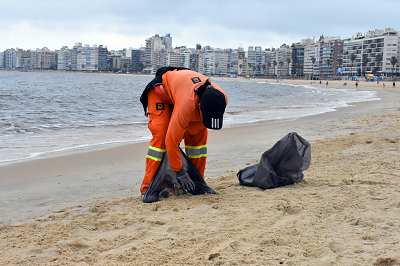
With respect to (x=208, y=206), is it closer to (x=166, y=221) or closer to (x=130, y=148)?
(x=166, y=221)

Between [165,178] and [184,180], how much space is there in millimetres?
253

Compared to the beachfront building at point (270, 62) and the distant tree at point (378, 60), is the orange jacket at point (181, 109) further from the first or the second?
the beachfront building at point (270, 62)

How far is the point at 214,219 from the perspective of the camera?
2863 millimetres

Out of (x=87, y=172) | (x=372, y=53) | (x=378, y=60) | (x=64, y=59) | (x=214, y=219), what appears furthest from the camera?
(x=64, y=59)

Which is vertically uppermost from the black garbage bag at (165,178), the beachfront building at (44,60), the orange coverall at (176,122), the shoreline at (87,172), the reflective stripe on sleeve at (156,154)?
the beachfront building at (44,60)

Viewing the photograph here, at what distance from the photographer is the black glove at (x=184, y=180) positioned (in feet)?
11.8

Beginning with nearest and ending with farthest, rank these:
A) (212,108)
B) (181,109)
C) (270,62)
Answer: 1. (212,108)
2. (181,109)
3. (270,62)

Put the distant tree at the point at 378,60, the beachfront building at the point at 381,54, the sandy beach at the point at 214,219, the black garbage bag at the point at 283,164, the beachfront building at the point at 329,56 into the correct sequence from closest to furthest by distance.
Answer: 1. the sandy beach at the point at 214,219
2. the black garbage bag at the point at 283,164
3. the distant tree at the point at 378,60
4. the beachfront building at the point at 381,54
5. the beachfront building at the point at 329,56

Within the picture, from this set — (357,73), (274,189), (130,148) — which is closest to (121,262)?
(274,189)

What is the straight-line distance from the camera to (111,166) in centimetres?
557

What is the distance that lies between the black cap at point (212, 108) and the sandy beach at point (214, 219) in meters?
0.77

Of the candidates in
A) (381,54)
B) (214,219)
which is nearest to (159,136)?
(214,219)

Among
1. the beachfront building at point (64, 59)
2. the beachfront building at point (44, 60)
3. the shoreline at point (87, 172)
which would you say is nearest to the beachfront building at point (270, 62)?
the beachfront building at point (64, 59)

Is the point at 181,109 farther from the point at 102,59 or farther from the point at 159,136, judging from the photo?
the point at 102,59
